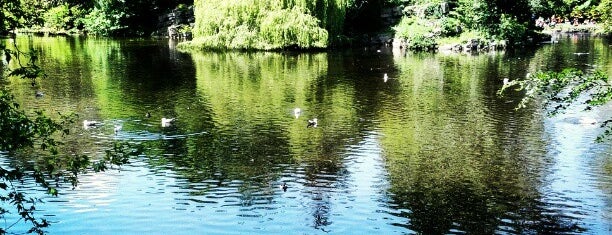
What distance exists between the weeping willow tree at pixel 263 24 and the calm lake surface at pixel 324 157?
30.9ft

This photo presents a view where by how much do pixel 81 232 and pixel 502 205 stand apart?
8197mm

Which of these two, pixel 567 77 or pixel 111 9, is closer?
A: pixel 567 77

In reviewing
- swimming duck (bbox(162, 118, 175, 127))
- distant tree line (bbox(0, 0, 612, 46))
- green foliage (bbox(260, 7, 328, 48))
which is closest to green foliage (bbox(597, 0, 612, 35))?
distant tree line (bbox(0, 0, 612, 46))

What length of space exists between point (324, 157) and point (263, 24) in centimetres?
2540

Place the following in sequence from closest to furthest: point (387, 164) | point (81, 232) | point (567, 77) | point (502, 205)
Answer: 1. point (567, 77)
2. point (81, 232)
3. point (502, 205)
4. point (387, 164)

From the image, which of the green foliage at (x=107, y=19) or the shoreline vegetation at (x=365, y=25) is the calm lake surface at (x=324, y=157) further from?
the green foliage at (x=107, y=19)

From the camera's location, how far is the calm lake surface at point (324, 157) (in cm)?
1198

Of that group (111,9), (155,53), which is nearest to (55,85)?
(155,53)

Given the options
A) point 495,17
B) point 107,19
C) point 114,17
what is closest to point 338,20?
point 495,17

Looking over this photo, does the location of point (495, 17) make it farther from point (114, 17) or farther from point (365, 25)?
point (114, 17)

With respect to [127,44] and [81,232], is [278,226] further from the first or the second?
[127,44]

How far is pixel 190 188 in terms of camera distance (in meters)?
13.8

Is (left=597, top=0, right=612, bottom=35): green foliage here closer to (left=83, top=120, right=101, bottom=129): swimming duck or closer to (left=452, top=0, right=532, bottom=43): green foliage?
(left=83, top=120, right=101, bottom=129): swimming duck

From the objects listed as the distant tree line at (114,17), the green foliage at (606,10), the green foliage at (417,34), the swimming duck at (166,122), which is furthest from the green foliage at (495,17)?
the swimming duck at (166,122)
